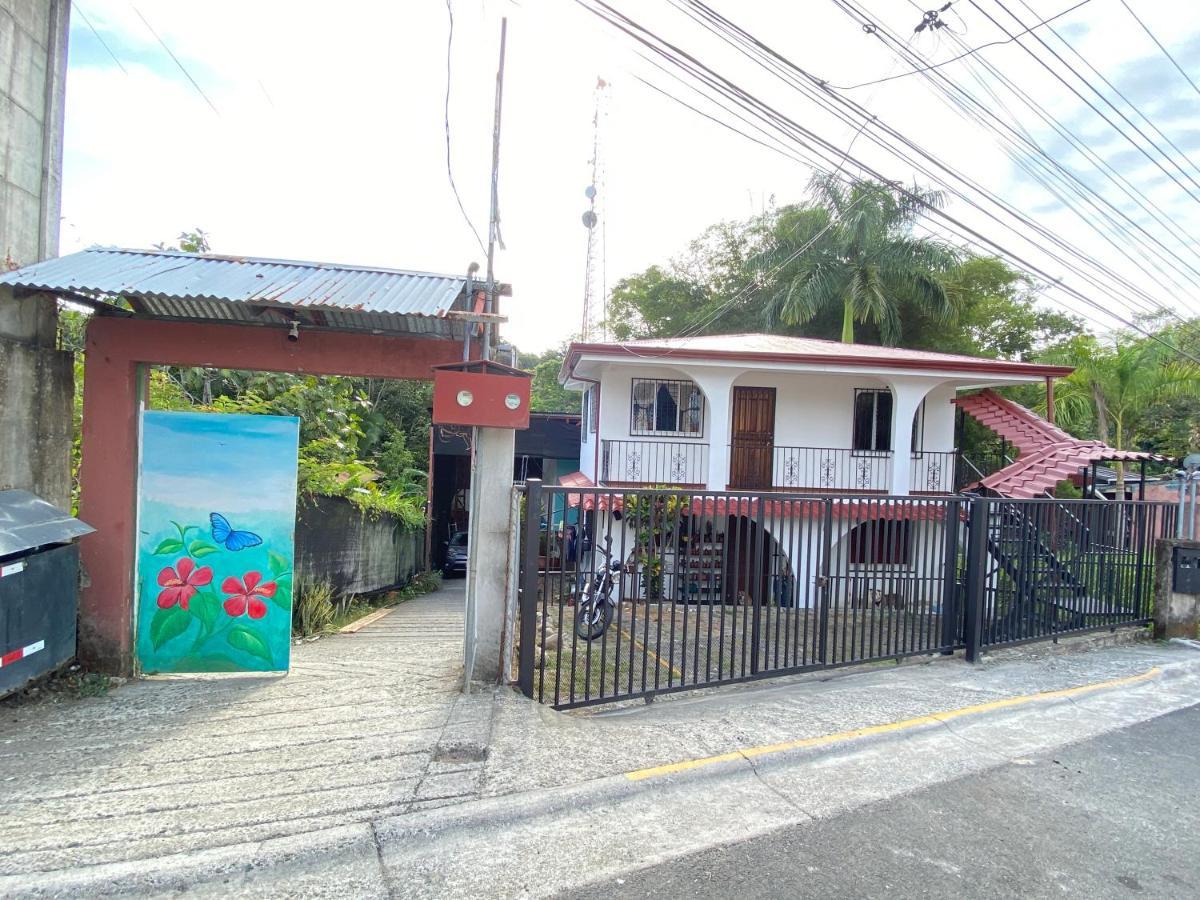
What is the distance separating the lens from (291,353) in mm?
5348

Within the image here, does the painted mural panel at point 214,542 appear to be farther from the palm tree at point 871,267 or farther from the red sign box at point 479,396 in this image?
the palm tree at point 871,267

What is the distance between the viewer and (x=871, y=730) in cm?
468

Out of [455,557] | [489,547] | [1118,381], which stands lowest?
[455,557]

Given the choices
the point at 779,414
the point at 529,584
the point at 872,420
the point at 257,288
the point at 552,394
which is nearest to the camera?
the point at 529,584

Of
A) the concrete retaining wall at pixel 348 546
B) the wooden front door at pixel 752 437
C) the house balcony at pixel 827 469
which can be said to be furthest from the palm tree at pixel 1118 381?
Result: the concrete retaining wall at pixel 348 546

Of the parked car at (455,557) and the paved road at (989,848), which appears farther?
the parked car at (455,557)

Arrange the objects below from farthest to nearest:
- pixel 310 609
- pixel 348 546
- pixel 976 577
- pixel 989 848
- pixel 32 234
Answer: pixel 348 546
pixel 310 609
pixel 976 577
pixel 32 234
pixel 989 848

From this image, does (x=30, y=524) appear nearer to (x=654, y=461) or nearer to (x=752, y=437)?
(x=654, y=461)

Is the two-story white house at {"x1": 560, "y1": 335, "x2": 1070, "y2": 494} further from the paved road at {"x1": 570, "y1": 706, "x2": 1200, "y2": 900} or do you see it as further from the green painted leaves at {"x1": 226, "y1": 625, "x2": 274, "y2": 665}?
the paved road at {"x1": 570, "y1": 706, "x2": 1200, "y2": 900}

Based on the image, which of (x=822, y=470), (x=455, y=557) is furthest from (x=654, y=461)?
(x=455, y=557)

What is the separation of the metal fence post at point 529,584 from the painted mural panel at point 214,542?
207 centimetres

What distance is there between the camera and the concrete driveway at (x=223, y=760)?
121 inches

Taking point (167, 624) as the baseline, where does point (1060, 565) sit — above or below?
above

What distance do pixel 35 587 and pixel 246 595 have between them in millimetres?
1354
